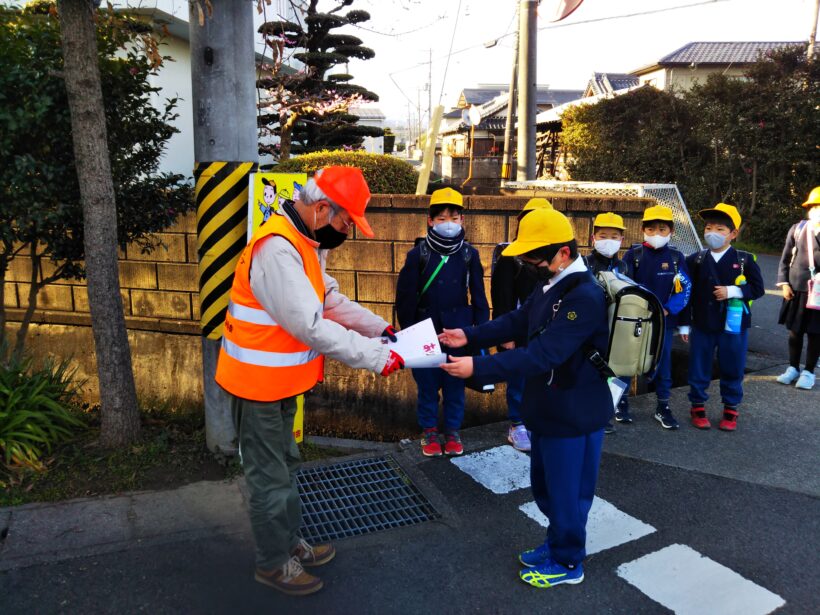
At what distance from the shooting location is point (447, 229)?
4.72 meters

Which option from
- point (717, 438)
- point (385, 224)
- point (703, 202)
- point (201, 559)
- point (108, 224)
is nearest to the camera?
point (201, 559)

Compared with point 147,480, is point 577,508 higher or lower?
higher

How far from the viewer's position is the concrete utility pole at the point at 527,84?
1099 centimetres

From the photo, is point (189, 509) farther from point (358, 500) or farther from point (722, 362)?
point (722, 362)

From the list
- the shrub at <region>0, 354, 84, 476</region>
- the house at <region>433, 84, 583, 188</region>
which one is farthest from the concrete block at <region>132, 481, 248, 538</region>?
the house at <region>433, 84, 583, 188</region>

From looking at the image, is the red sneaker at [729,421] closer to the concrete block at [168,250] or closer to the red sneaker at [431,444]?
the red sneaker at [431,444]

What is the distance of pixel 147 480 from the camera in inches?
167

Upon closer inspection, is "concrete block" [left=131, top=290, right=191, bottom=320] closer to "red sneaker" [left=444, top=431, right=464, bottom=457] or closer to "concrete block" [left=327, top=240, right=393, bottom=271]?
"concrete block" [left=327, top=240, right=393, bottom=271]

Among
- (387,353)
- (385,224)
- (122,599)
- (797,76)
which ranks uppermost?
(797,76)

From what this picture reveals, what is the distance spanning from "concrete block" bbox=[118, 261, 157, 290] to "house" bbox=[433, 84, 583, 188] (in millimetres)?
9079

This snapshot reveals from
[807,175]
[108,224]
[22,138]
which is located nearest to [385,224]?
[108,224]

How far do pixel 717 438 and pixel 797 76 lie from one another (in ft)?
45.4

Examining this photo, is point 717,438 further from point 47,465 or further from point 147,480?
point 47,465

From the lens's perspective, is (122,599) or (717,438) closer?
(122,599)
